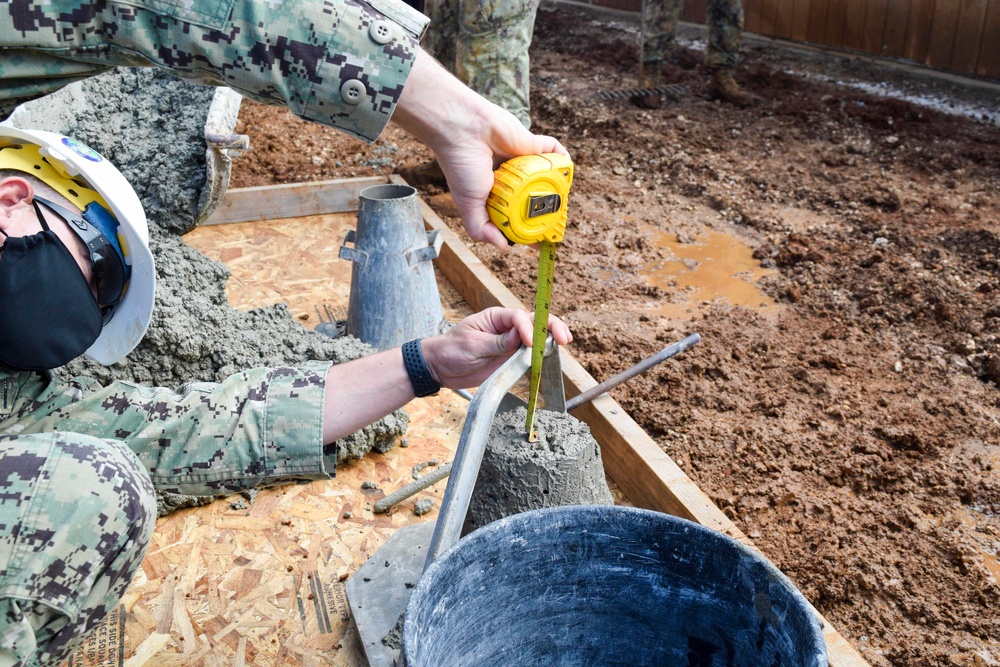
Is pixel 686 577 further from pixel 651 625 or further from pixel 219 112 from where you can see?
pixel 219 112

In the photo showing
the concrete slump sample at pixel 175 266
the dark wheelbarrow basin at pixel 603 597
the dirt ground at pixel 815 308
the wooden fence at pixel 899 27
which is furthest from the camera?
the wooden fence at pixel 899 27

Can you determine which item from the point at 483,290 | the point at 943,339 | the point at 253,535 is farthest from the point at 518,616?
the point at 943,339

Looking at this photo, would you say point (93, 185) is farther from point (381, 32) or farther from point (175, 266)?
point (175, 266)

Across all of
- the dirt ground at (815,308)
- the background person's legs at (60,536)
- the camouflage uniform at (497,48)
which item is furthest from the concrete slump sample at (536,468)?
the camouflage uniform at (497,48)

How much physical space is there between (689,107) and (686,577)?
6.47 m

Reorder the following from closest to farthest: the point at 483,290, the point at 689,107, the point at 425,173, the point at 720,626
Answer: the point at 720,626, the point at 483,290, the point at 425,173, the point at 689,107

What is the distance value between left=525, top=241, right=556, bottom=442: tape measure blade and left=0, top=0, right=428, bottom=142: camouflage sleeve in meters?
0.42

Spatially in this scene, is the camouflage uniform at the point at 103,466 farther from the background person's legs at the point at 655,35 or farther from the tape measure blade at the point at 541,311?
the background person's legs at the point at 655,35

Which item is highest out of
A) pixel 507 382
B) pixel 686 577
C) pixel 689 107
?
pixel 507 382

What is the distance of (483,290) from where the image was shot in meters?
3.94

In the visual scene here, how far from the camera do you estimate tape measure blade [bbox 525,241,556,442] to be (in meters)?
1.74

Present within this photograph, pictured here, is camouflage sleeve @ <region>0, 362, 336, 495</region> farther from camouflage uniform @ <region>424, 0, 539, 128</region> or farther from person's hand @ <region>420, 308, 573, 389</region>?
camouflage uniform @ <region>424, 0, 539, 128</region>

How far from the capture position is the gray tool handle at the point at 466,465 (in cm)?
161

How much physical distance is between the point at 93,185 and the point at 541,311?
986 mm
